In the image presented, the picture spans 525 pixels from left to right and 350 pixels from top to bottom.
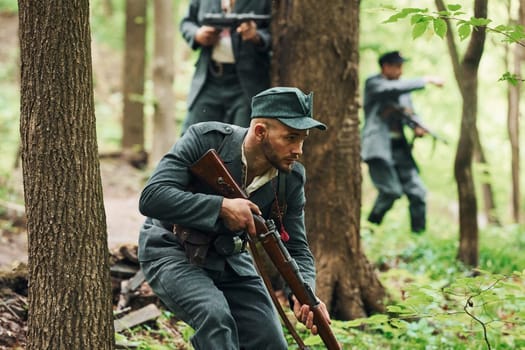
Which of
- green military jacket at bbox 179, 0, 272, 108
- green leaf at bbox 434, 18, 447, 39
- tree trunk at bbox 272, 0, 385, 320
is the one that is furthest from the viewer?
green military jacket at bbox 179, 0, 272, 108

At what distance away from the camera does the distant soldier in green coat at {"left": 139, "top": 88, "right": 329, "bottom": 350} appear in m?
3.83

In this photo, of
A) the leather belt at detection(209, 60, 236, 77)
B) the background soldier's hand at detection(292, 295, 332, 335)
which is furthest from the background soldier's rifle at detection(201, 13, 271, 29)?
the background soldier's hand at detection(292, 295, 332, 335)

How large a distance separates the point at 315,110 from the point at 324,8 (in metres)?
0.85

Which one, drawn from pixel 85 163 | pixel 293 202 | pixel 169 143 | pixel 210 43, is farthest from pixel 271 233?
pixel 169 143

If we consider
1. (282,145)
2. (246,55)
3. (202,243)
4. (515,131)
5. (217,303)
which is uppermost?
(246,55)

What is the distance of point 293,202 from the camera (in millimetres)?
4297

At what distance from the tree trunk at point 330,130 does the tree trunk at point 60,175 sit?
2647mm

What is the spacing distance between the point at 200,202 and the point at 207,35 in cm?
311

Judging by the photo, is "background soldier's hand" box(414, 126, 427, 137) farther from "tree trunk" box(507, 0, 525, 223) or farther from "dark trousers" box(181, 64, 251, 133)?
"tree trunk" box(507, 0, 525, 223)

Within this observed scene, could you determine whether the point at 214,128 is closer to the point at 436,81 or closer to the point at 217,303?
the point at 217,303

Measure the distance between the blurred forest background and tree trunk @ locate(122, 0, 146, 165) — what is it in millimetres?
512

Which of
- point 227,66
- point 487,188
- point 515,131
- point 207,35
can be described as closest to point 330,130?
point 227,66

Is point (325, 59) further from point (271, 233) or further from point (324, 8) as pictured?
point (271, 233)

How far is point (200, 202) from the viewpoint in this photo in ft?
12.6
